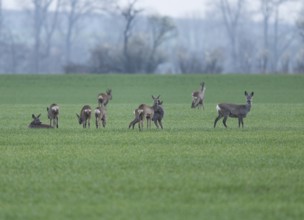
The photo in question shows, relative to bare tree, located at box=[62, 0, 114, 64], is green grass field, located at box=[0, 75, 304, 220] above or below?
below

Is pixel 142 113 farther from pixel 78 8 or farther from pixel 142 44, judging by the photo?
pixel 78 8

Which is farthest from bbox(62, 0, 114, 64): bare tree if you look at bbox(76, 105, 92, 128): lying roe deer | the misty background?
bbox(76, 105, 92, 128): lying roe deer

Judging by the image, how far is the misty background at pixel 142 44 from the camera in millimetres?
90312

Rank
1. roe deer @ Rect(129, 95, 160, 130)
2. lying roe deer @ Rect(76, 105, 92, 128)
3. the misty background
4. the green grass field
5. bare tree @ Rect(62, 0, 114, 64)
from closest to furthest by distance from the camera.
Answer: the green grass field → roe deer @ Rect(129, 95, 160, 130) → lying roe deer @ Rect(76, 105, 92, 128) → the misty background → bare tree @ Rect(62, 0, 114, 64)

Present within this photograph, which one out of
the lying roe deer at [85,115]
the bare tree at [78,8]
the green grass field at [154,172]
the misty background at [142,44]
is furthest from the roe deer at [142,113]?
the bare tree at [78,8]

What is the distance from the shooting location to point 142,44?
3698 inches

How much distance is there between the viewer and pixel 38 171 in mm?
18734

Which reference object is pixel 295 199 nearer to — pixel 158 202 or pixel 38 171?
pixel 158 202

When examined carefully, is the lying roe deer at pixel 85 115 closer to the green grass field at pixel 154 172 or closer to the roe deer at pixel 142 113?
the green grass field at pixel 154 172

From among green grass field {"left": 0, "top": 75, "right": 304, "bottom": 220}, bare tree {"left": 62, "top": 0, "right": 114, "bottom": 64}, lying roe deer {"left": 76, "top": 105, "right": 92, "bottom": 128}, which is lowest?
green grass field {"left": 0, "top": 75, "right": 304, "bottom": 220}

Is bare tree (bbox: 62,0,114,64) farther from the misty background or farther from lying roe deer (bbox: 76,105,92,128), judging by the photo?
lying roe deer (bbox: 76,105,92,128)

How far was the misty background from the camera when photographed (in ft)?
296

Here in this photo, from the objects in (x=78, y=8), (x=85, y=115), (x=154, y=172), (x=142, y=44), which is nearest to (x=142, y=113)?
(x=85, y=115)

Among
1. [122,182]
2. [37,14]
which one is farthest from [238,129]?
[37,14]
